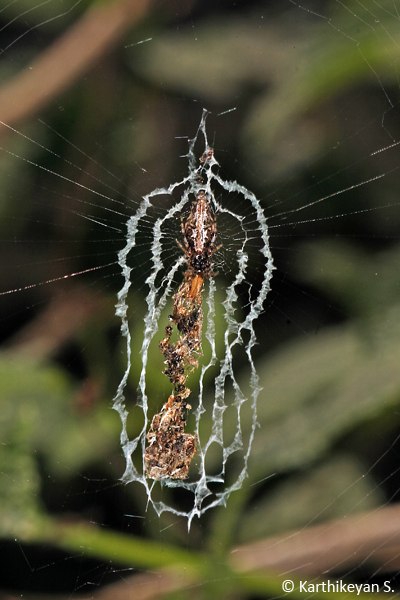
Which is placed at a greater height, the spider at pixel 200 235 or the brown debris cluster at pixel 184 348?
the spider at pixel 200 235

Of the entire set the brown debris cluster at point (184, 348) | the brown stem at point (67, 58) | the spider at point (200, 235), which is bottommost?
the brown debris cluster at point (184, 348)

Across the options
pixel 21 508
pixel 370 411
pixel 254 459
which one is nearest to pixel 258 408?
pixel 254 459

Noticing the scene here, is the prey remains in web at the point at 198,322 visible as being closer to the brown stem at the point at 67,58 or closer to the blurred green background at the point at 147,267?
the blurred green background at the point at 147,267

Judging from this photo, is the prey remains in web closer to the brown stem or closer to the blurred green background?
the blurred green background

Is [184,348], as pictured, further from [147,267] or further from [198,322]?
[147,267]

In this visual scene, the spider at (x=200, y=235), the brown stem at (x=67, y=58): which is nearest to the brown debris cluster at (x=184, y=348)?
the spider at (x=200, y=235)

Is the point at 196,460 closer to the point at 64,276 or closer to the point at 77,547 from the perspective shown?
the point at 77,547
